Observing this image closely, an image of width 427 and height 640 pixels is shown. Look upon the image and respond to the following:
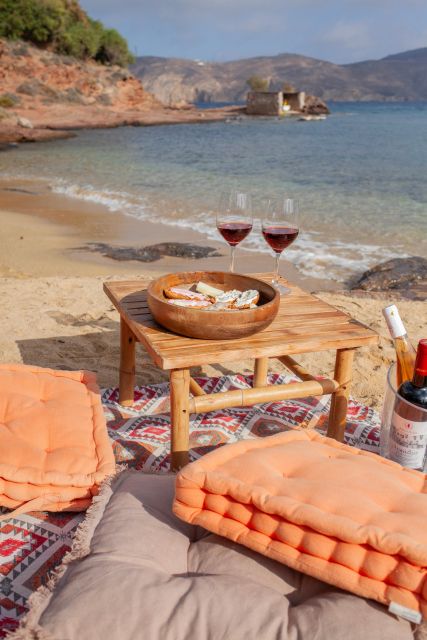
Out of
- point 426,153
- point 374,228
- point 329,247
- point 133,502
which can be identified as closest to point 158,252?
point 329,247

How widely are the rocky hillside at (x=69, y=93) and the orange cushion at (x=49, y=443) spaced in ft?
110

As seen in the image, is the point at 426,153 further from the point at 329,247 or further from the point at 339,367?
the point at 339,367

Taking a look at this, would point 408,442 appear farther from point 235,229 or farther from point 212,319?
point 235,229

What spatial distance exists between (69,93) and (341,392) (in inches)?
1824

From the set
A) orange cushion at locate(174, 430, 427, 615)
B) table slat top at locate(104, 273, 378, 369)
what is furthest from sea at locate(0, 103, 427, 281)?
orange cushion at locate(174, 430, 427, 615)

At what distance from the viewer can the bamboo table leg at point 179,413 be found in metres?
2.22

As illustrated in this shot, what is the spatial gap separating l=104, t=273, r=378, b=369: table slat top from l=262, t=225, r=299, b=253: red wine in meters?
0.30

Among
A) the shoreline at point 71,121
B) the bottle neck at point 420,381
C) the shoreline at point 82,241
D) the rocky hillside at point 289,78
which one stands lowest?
the shoreline at point 82,241

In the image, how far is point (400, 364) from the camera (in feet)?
7.75

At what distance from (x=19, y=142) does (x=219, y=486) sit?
26006 mm

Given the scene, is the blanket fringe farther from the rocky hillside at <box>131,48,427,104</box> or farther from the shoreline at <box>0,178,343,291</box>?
the rocky hillside at <box>131,48,427,104</box>

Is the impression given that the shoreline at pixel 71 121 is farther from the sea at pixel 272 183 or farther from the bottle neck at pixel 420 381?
the bottle neck at pixel 420 381

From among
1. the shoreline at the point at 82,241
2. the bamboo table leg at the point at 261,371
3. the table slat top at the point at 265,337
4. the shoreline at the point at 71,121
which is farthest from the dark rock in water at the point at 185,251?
the shoreline at the point at 71,121

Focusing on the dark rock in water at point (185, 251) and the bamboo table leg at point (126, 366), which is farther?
the dark rock in water at point (185, 251)
